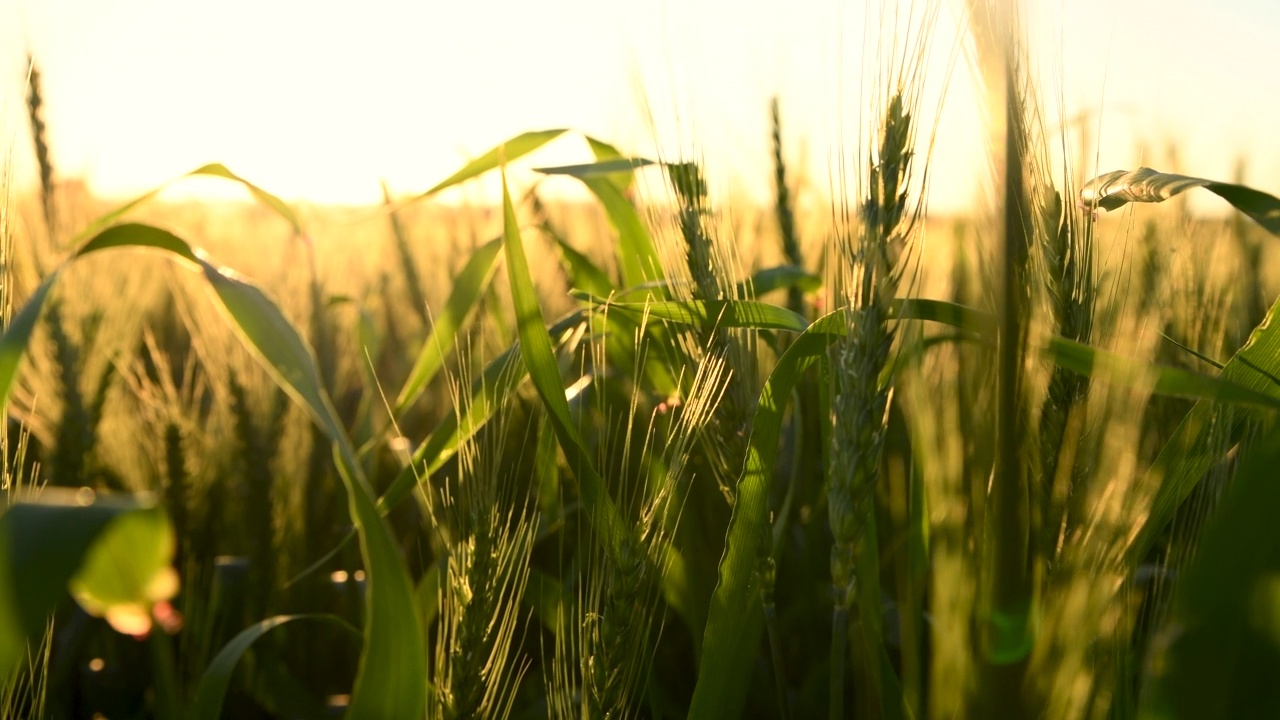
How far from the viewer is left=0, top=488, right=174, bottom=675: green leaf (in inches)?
15.2

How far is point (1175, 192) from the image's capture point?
0.65 m

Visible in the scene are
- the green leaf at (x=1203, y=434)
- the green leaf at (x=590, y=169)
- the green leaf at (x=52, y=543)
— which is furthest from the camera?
the green leaf at (x=590, y=169)

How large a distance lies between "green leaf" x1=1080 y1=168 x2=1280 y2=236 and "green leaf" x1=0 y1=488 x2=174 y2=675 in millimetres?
597

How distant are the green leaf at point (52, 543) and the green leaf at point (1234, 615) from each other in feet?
1.54

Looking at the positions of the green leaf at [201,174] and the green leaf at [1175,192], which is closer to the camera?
the green leaf at [1175,192]

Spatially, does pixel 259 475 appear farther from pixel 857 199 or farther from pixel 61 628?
pixel 857 199

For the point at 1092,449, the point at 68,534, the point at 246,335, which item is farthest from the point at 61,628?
the point at 1092,449

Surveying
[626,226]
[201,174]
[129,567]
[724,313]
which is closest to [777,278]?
[626,226]

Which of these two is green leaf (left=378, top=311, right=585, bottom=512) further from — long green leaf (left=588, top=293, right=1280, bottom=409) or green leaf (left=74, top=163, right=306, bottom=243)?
green leaf (left=74, top=163, right=306, bottom=243)

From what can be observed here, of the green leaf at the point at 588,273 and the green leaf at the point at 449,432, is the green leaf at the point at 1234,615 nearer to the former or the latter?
the green leaf at the point at 449,432

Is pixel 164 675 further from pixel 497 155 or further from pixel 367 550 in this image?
pixel 497 155

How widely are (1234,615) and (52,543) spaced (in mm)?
526

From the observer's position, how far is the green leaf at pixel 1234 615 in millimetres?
397

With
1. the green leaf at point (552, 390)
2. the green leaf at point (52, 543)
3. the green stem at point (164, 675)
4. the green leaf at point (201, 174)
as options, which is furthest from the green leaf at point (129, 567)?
the green leaf at point (201, 174)
